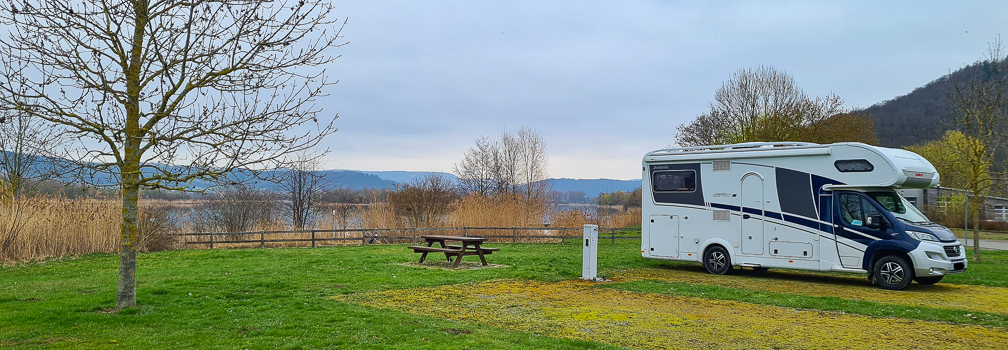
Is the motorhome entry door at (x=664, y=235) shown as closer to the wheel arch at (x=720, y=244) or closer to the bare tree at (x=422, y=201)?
the wheel arch at (x=720, y=244)

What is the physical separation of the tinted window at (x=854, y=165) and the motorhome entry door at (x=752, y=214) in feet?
4.90

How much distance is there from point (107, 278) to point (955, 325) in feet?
46.0

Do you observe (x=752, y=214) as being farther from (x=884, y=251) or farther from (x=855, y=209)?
(x=884, y=251)

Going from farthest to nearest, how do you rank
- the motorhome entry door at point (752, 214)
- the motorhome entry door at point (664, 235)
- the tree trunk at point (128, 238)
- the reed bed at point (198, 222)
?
the reed bed at point (198, 222), the motorhome entry door at point (664, 235), the motorhome entry door at point (752, 214), the tree trunk at point (128, 238)

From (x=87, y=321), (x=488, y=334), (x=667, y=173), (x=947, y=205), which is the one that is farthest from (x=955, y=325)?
(x=947, y=205)

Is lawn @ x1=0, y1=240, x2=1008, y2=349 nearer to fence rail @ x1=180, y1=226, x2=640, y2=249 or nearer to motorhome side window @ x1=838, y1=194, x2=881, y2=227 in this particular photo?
motorhome side window @ x1=838, y1=194, x2=881, y2=227

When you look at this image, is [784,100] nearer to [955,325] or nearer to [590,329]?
[955,325]

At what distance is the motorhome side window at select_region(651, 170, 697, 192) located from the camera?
14164 mm

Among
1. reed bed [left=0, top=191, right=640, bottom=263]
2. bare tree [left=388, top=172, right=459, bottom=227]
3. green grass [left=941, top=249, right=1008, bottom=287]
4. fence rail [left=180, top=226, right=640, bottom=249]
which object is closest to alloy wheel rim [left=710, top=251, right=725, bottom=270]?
green grass [left=941, top=249, right=1008, bottom=287]

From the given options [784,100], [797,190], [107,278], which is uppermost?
[784,100]

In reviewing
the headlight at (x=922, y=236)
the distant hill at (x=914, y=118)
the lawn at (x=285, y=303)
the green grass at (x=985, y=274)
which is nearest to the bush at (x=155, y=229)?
the lawn at (x=285, y=303)

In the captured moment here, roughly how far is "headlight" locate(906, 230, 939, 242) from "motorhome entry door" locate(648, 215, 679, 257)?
4485 millimetres

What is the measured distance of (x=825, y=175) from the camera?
12.5 m

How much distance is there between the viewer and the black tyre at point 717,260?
13.8 m
